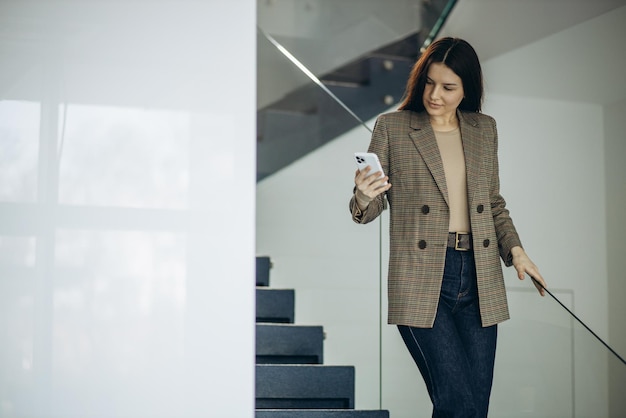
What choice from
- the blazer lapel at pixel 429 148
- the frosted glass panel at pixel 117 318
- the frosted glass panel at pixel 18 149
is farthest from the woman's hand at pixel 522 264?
the frosted glass panel at pixel 18 149

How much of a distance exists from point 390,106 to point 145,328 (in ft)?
11.6

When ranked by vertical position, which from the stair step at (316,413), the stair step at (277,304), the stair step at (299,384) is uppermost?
the stair step at (277,304)

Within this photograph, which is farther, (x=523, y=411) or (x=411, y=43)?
(x=411, y=43)

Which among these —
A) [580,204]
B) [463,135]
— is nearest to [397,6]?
[580,204]

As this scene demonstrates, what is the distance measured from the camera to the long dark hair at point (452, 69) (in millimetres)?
2336

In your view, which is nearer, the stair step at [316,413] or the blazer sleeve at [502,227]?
the blazer sleeve at [502,227]

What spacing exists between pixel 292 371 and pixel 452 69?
152 cm

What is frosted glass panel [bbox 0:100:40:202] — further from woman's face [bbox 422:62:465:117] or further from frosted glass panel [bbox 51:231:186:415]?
woman's face [bbox 422:62:465:117]

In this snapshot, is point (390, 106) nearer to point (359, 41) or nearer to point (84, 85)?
point (359, 41)

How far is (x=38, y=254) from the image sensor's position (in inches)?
80.4

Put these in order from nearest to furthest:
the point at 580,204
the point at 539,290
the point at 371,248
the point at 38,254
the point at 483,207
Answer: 1. the point at 38,254
2. the point at 483,207
3. the point at 539,290
4. the point at 371,248
5. the point at 580,204

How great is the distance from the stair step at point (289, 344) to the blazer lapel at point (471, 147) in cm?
140

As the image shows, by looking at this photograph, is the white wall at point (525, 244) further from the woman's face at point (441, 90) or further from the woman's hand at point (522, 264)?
the woman's face at point (441, 90)

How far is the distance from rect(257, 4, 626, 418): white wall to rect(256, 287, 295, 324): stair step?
54 mm
